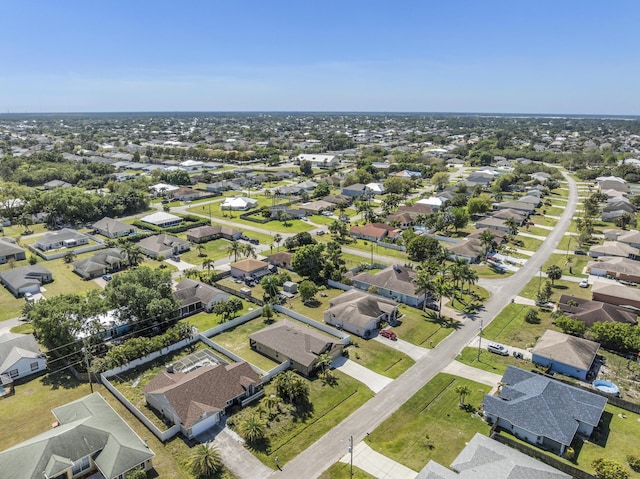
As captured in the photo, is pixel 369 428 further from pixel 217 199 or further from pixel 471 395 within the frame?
pixel 217 199

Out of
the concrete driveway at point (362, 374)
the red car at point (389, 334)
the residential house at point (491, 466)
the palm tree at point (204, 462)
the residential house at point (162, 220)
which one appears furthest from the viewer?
the residential house at point (162, 220)

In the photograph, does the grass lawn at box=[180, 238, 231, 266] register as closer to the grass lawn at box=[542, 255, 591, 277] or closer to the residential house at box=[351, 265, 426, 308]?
the residential house at box=[351, 265, 426, 308]

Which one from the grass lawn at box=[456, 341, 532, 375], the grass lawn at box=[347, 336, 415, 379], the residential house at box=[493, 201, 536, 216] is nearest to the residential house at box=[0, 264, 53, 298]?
the grass lawn at box=[347, 336, 415, 379]

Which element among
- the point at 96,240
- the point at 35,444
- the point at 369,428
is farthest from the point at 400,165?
the point at 35,444

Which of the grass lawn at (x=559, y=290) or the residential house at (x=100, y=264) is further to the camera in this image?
the residential house at (x=100, y=264)

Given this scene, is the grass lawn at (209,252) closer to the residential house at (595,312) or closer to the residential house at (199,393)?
the residential house at (199,393)

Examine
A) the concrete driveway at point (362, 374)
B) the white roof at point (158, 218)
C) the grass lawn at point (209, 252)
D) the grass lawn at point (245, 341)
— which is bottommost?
the concrete driveway at point (362, 374)

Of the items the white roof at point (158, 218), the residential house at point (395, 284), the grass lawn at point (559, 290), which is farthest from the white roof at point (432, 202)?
the white roof at point (158, 218)

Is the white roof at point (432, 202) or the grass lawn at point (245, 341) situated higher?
the white roof at point (432, 202)

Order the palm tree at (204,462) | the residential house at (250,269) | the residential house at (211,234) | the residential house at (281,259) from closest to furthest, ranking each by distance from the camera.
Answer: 1. the palm tree at (204,462)
2. the residential house at (250,269)
3. the residential house at (281,259)
4. the residential house at (211,234)
